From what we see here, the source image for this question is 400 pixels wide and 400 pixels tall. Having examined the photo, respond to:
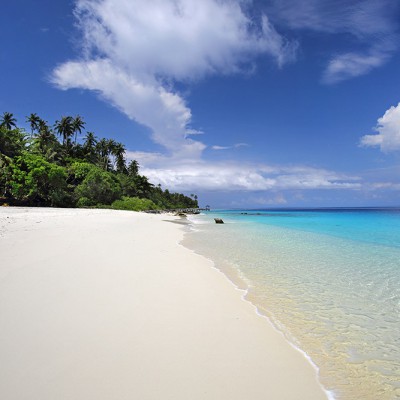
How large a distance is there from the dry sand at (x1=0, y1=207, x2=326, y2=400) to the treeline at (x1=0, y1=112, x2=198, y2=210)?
137 feet

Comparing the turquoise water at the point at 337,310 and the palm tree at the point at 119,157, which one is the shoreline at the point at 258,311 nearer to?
the turquoise water at the point at 337,310

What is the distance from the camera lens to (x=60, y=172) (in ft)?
142

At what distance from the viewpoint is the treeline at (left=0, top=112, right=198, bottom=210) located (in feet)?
135

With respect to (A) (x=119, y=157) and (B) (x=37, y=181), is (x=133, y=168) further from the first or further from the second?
(B) (x=37, y=181)

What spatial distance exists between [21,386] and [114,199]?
179 feet

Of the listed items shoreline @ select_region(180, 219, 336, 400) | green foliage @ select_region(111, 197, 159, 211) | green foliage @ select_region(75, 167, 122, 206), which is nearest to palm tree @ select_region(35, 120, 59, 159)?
green foliage @ select_region(75, 167, 122, 206)

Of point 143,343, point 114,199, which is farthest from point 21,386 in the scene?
point 114,199

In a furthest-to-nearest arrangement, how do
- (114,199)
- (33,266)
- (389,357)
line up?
(114,199), (33,266), (389,357)

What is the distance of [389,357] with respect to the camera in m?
3.59

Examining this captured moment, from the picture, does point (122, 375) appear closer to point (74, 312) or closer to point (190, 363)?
point (190, 363)

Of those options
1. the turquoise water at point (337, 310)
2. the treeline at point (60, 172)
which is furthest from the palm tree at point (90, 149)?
the turquoise water at point (337, 310)

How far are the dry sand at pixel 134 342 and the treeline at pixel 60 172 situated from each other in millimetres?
41771

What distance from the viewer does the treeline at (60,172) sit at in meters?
41.2

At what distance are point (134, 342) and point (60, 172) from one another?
4584 centimetres
